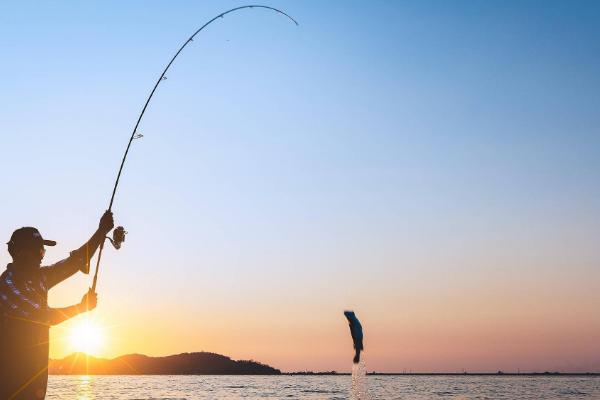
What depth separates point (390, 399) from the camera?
74062 mm

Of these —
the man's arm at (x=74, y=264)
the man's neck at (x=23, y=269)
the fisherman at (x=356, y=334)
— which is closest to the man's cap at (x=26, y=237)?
the man's neck at (x=23, y=269)

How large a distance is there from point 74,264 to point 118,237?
3.59 feet

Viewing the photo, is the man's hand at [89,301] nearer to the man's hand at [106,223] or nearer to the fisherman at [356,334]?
the man's hand at [106,223]

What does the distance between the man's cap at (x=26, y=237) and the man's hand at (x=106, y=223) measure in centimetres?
72

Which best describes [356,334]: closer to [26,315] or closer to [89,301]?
[89,301]

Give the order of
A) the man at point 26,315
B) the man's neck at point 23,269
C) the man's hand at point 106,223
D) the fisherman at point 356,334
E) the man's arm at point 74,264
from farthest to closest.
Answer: the fisherman at point 356,334 → the man's hand at point 106,223 → the man's arm at point 74,264 → the man's neck at point 23,269 → the man at point 26,315

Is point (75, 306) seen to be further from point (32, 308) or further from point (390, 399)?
point (390, 399)

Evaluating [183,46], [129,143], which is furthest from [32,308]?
[183,46]

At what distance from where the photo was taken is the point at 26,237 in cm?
564

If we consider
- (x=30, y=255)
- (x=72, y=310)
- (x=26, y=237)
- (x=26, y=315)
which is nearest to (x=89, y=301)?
(x=72, y=310)

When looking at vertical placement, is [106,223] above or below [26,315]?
above

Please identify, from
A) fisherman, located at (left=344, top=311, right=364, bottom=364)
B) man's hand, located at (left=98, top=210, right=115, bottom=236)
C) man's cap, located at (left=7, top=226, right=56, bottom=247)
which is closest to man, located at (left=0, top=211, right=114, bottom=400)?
man's cap, located at (left=7, top=226, right=56, bottom=247)

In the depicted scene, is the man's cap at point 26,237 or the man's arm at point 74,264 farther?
the man's arm at point 74,264

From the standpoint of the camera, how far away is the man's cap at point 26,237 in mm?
5621
